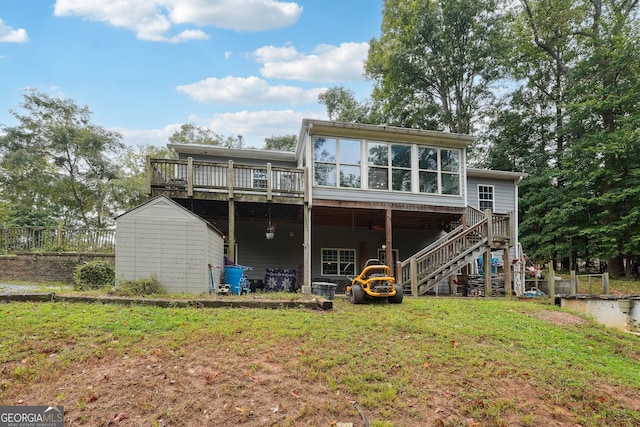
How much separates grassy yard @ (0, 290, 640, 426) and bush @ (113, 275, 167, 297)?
1009mm

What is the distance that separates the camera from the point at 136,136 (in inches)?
1097

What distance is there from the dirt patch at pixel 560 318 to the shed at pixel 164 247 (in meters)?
7.67

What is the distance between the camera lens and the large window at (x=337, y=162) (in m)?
11.7

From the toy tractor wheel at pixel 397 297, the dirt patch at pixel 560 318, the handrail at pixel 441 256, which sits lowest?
the dirt patch at pixel 560 318

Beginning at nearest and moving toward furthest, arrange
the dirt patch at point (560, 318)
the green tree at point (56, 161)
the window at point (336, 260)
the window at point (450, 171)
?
the dirt patch at point (560, 318)
the window at point (450, 171)
the window at point (336, 260)
the green tree at point (56, 161)

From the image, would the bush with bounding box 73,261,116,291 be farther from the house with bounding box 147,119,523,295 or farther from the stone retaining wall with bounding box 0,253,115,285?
the stone retaining wall with bounding box 0,253,115,285

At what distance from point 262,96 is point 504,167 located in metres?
21.4

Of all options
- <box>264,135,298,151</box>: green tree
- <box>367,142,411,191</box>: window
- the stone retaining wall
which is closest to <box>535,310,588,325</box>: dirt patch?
<box>367,142,411,191</box>: window

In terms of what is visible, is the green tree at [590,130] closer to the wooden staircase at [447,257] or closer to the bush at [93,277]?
the wooden staircase at [447,257]

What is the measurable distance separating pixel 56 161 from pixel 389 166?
1975cm

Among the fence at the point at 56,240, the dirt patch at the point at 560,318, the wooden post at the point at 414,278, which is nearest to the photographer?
the dirt patch at the point at 560,318

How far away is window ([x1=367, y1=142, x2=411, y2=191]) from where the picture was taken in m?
12.0

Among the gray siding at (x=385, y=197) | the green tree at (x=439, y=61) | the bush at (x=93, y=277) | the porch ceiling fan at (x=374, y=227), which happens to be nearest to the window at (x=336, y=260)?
the porch ceiling fan at (x=374, y=227)

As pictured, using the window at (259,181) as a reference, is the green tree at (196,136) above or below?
above
